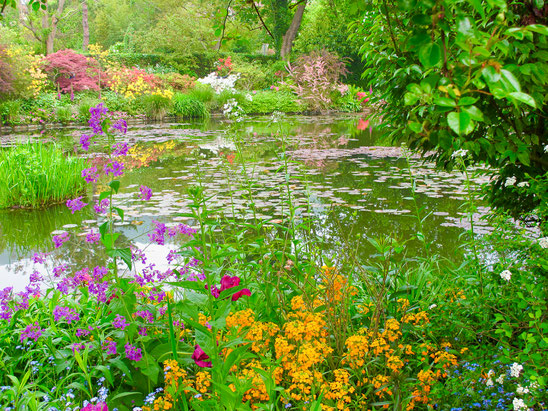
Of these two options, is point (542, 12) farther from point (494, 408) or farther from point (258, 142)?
point (258, 142)

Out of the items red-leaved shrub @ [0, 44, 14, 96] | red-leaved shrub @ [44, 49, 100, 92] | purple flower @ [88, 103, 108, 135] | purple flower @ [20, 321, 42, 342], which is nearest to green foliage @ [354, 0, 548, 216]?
purple flower @ [88, 103, 108, 135]

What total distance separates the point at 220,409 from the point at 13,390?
0.74 meters

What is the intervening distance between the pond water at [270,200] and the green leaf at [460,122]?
115cm

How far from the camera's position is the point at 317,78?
17062 mm

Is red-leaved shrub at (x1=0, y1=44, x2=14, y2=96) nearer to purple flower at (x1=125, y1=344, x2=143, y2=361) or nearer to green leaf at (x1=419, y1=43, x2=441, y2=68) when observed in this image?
purple flower at (x1=125, y1=344, x2=143, y2=361)

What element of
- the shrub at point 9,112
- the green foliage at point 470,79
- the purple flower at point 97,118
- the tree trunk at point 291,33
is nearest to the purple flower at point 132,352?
the purple flower at point 97,118

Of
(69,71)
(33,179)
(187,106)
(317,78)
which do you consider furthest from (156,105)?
(33,179)

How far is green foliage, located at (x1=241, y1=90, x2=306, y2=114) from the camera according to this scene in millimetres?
16697

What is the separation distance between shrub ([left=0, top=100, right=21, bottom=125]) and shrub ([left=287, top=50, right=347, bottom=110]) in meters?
9.60

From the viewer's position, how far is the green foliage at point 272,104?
16697 mm

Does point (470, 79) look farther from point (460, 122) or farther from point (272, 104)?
point (272, 104)

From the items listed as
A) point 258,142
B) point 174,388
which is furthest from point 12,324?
point 258,142

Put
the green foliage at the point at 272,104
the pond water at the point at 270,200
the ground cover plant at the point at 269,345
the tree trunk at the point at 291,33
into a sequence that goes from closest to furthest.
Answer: the ground cover plant at the point at 269,345
the pond water at the point at 270,200
the green foliage at the point at 272,104
the tree trunk at the point at 291,33

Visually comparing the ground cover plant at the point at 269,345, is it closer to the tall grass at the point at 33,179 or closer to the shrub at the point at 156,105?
the tall grass at the point at 33,179
